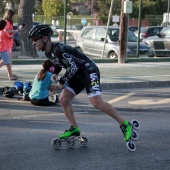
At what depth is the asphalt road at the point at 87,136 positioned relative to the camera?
6441mm

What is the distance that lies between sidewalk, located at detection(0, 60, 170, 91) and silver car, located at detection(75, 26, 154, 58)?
1.48m

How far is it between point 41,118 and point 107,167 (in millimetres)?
3194

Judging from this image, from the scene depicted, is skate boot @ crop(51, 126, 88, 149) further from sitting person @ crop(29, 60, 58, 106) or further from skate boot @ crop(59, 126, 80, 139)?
sitting person @ crop(29, 60, 58, 106)

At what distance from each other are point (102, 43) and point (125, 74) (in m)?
4.89

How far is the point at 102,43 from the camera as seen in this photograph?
65.1 ft

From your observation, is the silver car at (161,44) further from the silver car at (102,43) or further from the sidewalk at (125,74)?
the sidewalk at (125,74)

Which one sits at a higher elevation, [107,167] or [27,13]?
[27,13]

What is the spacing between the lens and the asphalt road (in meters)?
6.44

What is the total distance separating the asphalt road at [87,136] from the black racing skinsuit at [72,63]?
3.24ft

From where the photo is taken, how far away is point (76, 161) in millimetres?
6539

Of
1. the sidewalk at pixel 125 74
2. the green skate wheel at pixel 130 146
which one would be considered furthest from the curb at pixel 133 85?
the green skate wheel at pixel 130 146

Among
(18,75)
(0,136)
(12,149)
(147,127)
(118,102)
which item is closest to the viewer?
(12,149)

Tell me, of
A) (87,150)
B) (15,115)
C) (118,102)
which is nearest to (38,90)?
(15,115)

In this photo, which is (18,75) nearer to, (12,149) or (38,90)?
(38,90)
